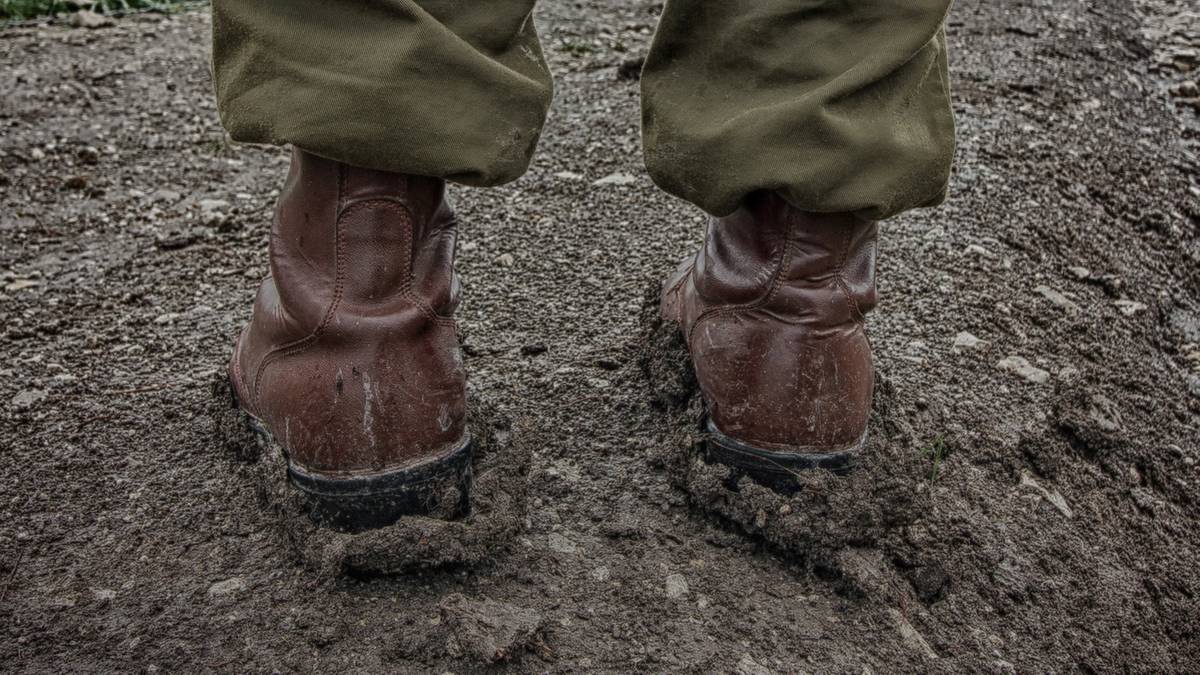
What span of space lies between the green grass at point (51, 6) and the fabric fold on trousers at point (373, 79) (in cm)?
359

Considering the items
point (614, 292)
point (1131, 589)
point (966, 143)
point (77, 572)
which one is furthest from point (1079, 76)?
point (77, 572)

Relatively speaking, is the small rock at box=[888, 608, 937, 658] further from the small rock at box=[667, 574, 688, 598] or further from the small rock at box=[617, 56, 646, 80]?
the small rock at box=[617, 56, 646, 80]

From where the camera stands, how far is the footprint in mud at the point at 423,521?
4.28 ft

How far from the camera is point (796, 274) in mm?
1408

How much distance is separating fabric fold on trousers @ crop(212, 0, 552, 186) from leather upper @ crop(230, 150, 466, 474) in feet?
0.25

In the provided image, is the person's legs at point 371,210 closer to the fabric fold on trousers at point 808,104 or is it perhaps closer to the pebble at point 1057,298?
Result: the fabric fold on trousers at point 808,104

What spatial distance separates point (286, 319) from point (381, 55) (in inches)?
14.0

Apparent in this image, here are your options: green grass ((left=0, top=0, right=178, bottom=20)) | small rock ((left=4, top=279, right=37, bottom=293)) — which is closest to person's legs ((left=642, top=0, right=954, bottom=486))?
small rock ((left=4, top=279, right=37, bottom=293))

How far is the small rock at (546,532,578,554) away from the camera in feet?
4.65

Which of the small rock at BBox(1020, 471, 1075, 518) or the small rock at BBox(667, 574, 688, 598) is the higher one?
the small rock at BBox(667, 574, 688, 598)

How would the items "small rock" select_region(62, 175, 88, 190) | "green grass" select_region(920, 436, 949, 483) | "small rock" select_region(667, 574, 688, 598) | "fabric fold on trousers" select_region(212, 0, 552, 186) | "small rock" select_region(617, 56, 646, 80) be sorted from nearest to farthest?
"fabric fold on trousers" select_region(212, 0, 552, 186) < "small rock" select_region(667, 574, 688, 598) < "green grass" select_region(920, 436, 949, 483) < "small rock" select_region(62, 175, 88, 190) < "small rock" select_region(617, 56, 646, 80)

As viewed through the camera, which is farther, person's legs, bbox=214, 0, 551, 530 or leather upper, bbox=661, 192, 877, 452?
leather upper, bbox=661, 192, 877, 452

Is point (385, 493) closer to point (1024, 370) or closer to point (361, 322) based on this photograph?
point (361, 322)

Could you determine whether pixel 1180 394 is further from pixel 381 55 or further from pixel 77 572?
pixel 77 572
